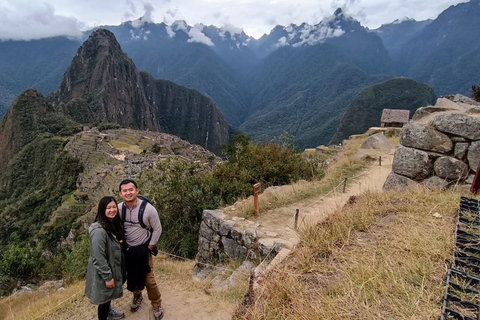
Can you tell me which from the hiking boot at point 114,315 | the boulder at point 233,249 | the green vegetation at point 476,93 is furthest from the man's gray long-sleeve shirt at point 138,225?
the green vegetation at point 476,93

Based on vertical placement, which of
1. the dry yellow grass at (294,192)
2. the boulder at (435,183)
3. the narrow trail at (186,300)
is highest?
the boulder at (435,183)

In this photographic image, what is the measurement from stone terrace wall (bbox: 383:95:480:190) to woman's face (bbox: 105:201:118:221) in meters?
5.94

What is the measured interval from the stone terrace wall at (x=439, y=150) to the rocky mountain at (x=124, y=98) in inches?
4382

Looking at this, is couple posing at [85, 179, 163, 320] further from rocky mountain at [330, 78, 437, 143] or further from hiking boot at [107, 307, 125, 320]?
rocky mountain at [330, 78, 437, 143]

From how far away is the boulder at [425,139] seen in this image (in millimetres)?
5477

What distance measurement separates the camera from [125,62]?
143 m

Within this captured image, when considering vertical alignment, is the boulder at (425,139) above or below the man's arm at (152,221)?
above

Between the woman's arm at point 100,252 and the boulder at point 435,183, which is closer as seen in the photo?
the woman's arm at point 100,252

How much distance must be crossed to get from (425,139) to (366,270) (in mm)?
4459

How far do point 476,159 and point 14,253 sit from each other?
66.3ft

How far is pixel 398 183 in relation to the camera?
20.1 feet

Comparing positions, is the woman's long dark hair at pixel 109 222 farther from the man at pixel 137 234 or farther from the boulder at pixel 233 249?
the boulder at pixel 233 249

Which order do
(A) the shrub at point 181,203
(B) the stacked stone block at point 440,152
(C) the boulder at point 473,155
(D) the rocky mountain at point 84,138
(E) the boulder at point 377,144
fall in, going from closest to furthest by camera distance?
(C) the boulder at point 473,155 < (B) the stacked stone block at point 440,152 < (A) the shrub at point 181,203 < (E) the boulder at point 377,144 < (D) the rocky mountain at point 84,138

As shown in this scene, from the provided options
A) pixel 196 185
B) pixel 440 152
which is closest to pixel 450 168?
pixel 440 152
